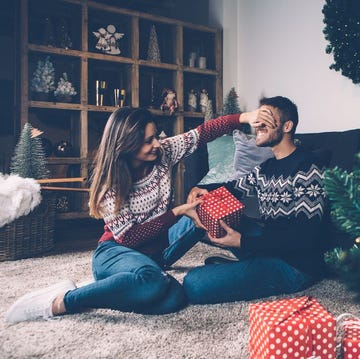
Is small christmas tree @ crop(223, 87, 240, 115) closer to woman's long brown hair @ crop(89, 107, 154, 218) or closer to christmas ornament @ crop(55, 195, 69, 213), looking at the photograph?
christmas ornament @ crop(55, 195, 69, 213)

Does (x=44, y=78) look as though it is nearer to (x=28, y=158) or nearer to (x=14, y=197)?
(x=28, y=158)

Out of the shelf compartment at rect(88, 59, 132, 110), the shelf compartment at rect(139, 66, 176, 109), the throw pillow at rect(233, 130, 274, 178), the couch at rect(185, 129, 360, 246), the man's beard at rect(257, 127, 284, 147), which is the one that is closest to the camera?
the man's beard at rect(257, 127, 284, 147)

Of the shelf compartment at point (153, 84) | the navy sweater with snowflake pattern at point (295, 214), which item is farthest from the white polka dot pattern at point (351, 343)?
the shelf compartment at point (153, 84)

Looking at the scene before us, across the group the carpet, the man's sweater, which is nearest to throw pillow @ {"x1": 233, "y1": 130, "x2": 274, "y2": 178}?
the man's sweater

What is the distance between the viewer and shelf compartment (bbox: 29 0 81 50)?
3312 millimetres

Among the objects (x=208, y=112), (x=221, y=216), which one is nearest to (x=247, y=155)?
(x=221, y=216)

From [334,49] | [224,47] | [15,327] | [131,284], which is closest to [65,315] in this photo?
[15,327]

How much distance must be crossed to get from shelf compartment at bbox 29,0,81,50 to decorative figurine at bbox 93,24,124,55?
18 cm

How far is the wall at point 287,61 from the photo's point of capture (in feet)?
9.54

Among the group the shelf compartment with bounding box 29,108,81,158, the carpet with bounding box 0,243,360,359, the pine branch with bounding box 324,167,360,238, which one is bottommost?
the carpet with bounding box 0,243,360,359

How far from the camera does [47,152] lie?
3260 mm

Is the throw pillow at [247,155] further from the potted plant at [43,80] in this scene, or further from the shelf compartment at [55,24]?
the shelf compartment at [55,24]

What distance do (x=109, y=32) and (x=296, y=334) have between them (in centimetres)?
314

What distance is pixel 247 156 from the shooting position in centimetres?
254
